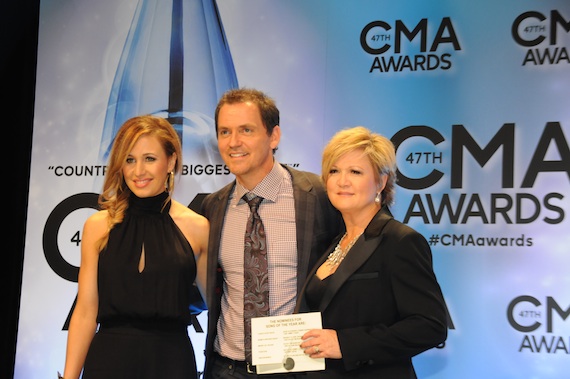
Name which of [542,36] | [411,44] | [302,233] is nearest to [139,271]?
[302,233]

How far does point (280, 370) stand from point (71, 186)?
312 centimetres

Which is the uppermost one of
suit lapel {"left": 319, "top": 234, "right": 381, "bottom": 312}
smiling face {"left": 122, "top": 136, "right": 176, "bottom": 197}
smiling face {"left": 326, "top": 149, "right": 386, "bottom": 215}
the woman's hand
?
smiling face {"left": 122, "top": 136, "right": 176, "bottom": 197}

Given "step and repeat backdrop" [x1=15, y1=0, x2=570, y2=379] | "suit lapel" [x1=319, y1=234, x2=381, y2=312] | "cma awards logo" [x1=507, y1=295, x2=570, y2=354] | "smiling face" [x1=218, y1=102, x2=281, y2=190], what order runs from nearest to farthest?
"suit lapel" [x1=319, y1=234, x2=381, y2=312] → "smiling face" [x1=218, y1=102, x2=281, y2=190] → "cma awards logo" [x1=507, y1=295, x2=570, y2=354] → "step and repeat backdrop" [x1=15, y1=0, x2=570, y2=379]

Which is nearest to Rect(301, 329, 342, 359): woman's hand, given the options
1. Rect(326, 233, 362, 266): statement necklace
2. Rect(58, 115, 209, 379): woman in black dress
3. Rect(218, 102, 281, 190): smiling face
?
Rect(326, 233, 362, 266): statement necklace

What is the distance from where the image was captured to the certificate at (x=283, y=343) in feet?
7.03

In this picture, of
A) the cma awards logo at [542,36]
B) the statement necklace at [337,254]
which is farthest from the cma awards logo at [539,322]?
the statement necklace at [337,254]

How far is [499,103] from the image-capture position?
399cm

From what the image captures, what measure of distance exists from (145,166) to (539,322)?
251 cm

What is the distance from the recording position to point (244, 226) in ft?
8.90

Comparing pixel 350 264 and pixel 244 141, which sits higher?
pixel 244 141

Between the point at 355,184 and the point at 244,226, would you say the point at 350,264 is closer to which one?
the point at 355,184

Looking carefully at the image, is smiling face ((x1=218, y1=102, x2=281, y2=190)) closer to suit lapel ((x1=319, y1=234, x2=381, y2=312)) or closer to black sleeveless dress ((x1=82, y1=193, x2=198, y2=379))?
black sleeveless dress ((x1=82, y1=193, x2=198, y2=379))

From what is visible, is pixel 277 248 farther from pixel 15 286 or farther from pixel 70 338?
pixel 15 286

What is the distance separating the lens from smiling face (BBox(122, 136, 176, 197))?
106 inches
